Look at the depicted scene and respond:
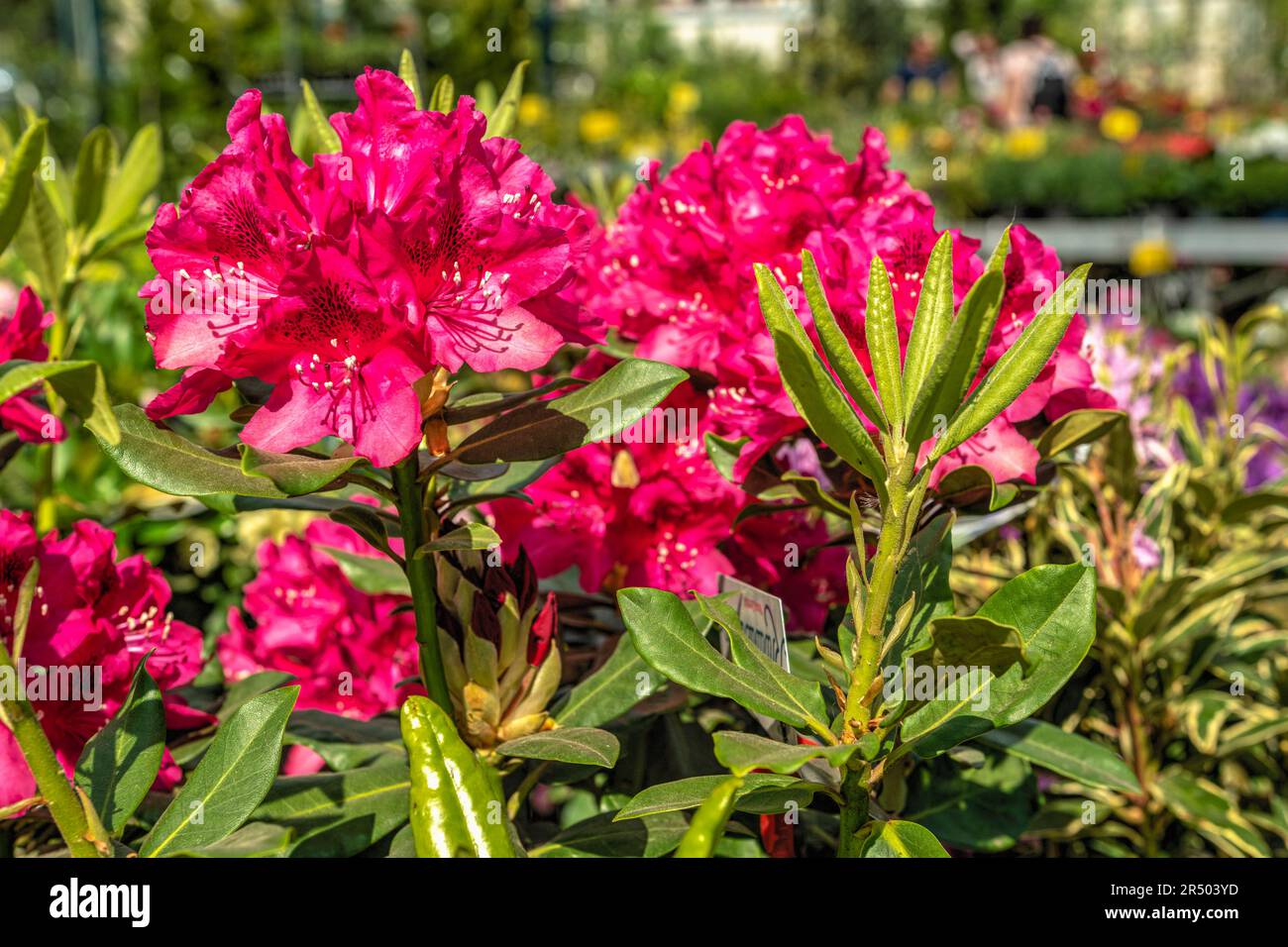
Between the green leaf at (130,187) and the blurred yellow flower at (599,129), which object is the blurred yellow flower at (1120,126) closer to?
the blurred yellow flower at (599,129)

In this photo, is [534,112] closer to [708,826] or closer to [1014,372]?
[1014,372]

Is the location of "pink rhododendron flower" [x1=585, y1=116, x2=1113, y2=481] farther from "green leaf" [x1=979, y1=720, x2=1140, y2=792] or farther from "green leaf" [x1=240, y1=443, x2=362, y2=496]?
"green leaf" [x1=240, y1=443, x2=362, y2=496]

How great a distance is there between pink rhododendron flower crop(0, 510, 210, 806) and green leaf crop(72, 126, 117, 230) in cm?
53

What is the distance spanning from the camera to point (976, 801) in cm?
125

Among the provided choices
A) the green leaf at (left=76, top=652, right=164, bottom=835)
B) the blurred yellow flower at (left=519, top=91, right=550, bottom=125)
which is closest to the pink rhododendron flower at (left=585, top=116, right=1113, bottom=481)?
the green leaf at (left=76, top=652, right=164, bottom=835)

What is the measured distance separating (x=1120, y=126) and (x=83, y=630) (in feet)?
41.3

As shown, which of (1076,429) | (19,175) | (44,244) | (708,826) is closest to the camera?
(708,826)

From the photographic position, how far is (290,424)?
91cm

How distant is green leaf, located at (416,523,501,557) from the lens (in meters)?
0.91

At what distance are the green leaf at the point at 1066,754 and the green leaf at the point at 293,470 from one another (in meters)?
0.60

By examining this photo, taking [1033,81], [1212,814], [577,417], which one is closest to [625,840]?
[577,417]

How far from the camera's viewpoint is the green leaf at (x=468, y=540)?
91cm

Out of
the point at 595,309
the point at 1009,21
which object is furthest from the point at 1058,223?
the point at 1009,21
